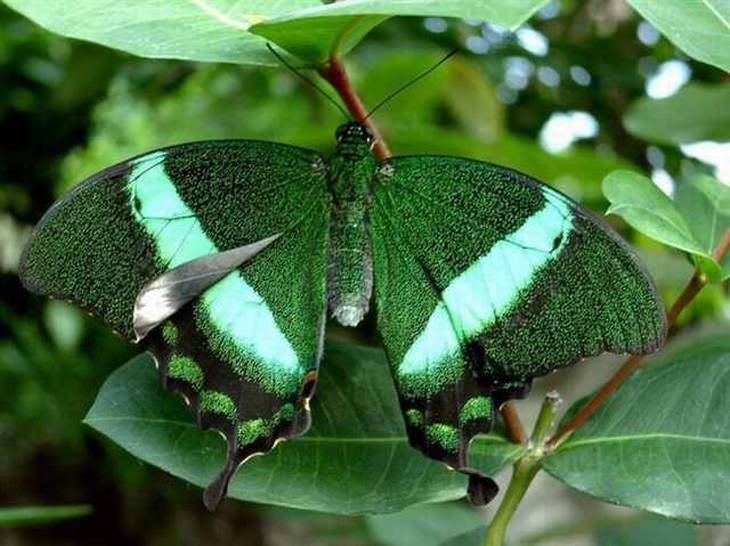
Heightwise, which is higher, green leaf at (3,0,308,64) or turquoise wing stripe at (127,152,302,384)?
green leaf at (3,0,308,64)

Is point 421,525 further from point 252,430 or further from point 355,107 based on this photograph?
point 355,107

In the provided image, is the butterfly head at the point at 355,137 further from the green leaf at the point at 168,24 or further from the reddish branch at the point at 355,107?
the green leaf at the point at 168,24

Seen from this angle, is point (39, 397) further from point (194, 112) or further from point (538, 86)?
point (538, 86)

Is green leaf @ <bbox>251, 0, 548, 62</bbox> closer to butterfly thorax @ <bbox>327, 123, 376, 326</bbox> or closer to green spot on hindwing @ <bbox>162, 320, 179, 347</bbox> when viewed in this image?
butterfly thorax @ <bbox>327, 123, 376, 326</bbox>

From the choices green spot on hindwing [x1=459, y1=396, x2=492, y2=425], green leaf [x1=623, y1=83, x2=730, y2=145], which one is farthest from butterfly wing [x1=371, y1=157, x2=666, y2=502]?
green leaf [x1=623, y1=83, x2=730, y2=145]

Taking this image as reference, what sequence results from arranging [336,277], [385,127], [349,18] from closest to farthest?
[349,18] → [336,277] → [385,127]

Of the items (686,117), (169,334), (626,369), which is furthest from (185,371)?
(686,117)
